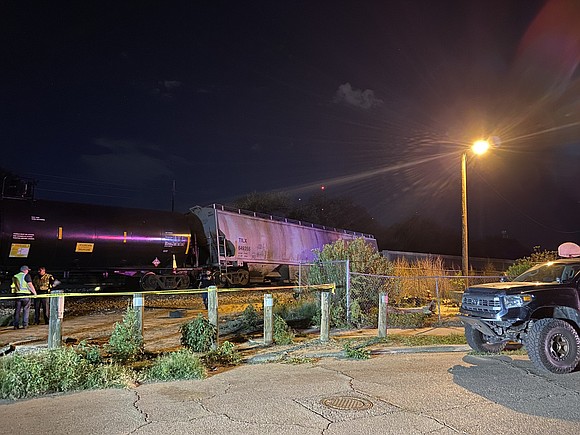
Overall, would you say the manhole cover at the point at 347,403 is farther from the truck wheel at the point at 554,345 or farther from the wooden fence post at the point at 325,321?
the wooden fence post at the point at 325,321

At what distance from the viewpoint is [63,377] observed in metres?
6.68

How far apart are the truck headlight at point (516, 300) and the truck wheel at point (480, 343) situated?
4.39 ft

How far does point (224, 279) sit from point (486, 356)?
15395mm

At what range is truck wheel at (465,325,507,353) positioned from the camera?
9016 mm

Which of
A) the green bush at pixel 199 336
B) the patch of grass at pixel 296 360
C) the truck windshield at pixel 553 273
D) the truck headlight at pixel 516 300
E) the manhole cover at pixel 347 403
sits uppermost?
the truck windshield at pixel 553 273

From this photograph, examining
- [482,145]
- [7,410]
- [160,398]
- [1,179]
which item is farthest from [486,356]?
[1,179]

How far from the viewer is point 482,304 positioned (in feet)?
27.4

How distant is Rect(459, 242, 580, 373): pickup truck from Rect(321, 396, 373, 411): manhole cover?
3326mm

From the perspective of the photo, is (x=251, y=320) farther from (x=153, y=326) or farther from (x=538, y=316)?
(x=538, y=316)

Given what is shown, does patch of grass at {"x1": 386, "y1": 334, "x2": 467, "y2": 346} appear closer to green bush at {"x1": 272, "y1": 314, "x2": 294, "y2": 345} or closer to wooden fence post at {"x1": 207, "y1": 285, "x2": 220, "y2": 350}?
green bush at {"x1": 272, "y1": 314, "x2": 294, "y2": 345}

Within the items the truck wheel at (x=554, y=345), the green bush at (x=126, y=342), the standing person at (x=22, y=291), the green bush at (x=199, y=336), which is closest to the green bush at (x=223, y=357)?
the green bush at (x=199, y=336)

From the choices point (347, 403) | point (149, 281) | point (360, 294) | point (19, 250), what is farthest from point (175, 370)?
point (149, 281)

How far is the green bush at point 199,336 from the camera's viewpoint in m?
8.81

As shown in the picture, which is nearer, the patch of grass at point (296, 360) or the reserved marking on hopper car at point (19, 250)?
the patch of grass at point (296, 360)
